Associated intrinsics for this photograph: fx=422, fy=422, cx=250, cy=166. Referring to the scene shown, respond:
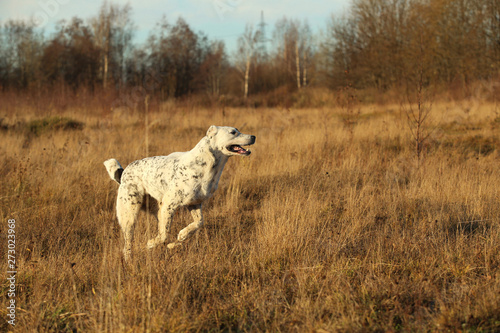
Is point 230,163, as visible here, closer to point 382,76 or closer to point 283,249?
point 283,249

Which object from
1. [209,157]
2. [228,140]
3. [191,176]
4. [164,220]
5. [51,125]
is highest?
[51,125]

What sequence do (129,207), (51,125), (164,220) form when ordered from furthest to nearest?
(51,125)
(129,207)
(164,220)

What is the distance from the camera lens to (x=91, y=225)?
5.50 metres

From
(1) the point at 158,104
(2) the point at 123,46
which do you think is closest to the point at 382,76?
(1) the point at 158,104

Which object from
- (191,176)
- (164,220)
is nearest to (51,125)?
(164,220)

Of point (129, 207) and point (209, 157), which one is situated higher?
point (209, 157)

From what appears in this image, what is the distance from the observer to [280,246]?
4.21m

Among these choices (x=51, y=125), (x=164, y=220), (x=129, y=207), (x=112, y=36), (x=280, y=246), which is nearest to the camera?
(x=280, y=246)

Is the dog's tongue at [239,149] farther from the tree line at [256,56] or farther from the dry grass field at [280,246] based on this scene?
the tree line at [256,56]

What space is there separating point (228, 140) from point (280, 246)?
3.88 ft

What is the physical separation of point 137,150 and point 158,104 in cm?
800

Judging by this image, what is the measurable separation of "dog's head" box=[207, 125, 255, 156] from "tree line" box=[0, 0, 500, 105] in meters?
14.1

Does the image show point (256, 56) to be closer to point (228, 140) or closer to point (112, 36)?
point (112, 36)

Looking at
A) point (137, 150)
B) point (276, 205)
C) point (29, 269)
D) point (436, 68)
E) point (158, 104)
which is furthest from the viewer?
point (436, 68)
